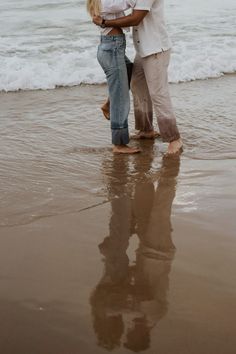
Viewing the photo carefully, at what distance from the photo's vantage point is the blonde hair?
4430mm

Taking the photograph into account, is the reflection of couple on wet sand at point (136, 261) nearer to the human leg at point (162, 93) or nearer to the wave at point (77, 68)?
the human leg at point (162, 93)

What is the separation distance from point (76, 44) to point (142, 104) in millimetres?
5717

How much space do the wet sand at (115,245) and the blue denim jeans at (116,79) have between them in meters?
0.25

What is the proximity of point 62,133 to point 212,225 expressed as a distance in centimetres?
262

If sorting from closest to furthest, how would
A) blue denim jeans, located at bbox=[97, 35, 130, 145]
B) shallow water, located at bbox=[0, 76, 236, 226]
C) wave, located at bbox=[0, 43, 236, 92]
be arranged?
shallow water, located at bbox=[0, 76, 236, 226] < blue denim jeans, located at bbox=[97, 35, 130, 145] < wave, located at bbox=[0, 43, 236, 92]

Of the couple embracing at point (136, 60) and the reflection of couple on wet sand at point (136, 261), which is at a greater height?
the couple embracing at point (136, 60)

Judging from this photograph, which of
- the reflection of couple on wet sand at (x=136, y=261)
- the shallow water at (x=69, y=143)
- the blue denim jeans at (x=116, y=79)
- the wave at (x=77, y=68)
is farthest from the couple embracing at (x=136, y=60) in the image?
the wave at (x=77, y=68)

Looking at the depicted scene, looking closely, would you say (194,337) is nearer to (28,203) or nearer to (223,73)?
(28,203)

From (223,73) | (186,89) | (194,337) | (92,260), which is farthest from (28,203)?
(223,73)

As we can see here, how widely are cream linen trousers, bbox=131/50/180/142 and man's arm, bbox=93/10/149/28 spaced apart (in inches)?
14.4

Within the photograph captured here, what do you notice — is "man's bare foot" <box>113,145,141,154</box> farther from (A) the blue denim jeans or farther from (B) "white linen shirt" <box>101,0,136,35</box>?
(B) "white linen shirt" <box>101,0,136,35</box>

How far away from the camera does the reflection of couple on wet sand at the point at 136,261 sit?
2.17 m

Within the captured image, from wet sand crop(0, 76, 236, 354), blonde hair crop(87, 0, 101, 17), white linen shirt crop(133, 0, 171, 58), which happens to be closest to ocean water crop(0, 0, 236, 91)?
wet sand crop(0, 76, 236, 354)

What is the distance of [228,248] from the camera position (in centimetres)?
282
